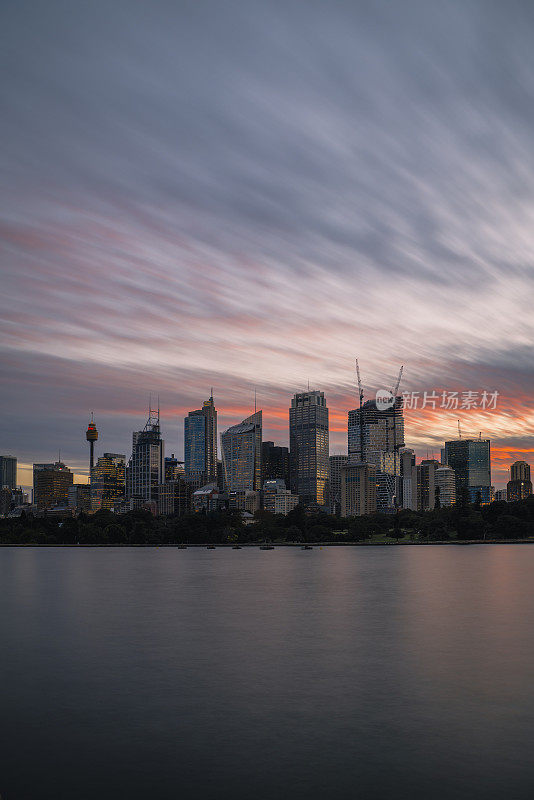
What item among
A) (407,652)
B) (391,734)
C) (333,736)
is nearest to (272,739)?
(333,736)

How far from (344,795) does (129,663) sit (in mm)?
33177

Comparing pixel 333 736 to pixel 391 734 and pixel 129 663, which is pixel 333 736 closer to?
pixel 391 734

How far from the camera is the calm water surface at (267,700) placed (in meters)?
31.6

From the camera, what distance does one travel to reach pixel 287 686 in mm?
50125

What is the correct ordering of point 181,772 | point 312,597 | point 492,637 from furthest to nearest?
1. point 312,597
2. point 492,637
3. point 181,772

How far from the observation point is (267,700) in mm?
45969

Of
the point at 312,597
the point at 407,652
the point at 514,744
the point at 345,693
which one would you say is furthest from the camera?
the point at 312,597

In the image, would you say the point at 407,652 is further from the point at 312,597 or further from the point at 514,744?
the point at 312,597

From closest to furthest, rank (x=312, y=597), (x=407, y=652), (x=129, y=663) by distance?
(x=129, y=663)
(x=407, y=652)
(x=312, y=597)

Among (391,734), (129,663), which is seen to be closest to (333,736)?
(391,734)

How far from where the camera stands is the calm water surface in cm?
3156

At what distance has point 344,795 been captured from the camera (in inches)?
1157

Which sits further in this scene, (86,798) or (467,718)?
(467,718)

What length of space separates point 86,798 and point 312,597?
86806 mm
